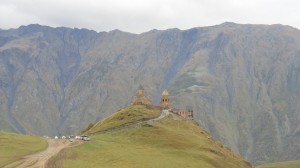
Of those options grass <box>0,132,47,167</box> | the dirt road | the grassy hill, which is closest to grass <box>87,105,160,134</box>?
the grassy hill

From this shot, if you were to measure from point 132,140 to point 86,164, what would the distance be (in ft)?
144

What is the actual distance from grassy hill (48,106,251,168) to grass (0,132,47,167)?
8853 millimetres

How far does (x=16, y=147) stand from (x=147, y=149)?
112ft

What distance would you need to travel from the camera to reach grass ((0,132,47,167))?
103 meters

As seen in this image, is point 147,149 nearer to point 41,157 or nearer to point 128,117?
point 41,157

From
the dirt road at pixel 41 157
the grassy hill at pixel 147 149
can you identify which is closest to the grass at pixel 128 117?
the grassy hill at pixel 147 149

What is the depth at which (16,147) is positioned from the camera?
372 ft

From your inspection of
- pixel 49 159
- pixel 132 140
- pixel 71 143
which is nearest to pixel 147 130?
pixel 132 140

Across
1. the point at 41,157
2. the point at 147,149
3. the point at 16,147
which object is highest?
the point at 16,147

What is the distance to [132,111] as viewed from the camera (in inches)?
7407

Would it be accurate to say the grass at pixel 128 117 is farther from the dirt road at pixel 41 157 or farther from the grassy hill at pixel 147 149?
the dirt road at pixel 41 157

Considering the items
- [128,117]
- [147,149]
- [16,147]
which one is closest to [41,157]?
[16,147]

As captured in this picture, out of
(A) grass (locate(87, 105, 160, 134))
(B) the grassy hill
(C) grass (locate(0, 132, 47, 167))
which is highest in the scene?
(A) grass (locate(87, 105, 160, 134))

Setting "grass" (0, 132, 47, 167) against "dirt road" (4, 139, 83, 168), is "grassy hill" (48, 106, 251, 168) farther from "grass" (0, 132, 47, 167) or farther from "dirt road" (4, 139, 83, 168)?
"grass" (0, 132, 47, 167)
